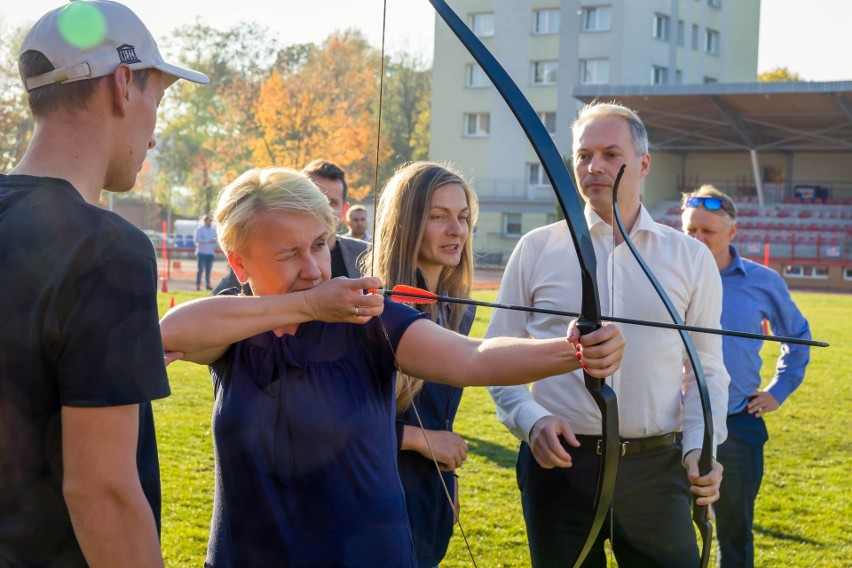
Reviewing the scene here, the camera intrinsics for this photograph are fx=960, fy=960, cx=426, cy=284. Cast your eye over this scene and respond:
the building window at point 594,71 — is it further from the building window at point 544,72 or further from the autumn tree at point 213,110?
the autumn tree at point 213,110

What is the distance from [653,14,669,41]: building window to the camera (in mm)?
39219

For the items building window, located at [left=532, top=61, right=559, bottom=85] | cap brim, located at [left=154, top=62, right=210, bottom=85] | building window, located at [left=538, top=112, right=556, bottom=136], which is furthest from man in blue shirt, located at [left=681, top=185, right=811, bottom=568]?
building window, located at [left=532, top=61, right=559, bottom=85]

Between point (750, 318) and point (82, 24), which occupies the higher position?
point (82, 24)

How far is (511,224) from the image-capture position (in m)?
38.7

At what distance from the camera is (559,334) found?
117 inches

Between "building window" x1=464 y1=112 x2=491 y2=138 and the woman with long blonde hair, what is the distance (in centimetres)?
3516

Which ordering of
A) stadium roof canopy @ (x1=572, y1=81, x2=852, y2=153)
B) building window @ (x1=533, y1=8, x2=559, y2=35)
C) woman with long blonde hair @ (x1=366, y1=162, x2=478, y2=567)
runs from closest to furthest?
woman with long blonde hair @ (x1=366, y1=162, x2=478, y2=567) < stadium roof canopy @ (x1=572, y1=81, x2=852, y2=153) < building window @ (x1=533, y1=8, x2=559, y2=35)

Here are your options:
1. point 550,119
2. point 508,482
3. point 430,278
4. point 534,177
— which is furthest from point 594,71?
point 430,278

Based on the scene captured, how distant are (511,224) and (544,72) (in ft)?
20.3

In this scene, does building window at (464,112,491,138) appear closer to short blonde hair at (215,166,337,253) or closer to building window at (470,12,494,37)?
building window at (470,12,494,37)

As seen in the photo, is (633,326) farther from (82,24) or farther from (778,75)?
(778,75)

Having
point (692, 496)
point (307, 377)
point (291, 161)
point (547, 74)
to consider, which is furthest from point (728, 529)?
point (547, 74)

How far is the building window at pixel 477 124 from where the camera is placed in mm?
38125

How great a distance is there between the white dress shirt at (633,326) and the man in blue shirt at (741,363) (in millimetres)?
1087
